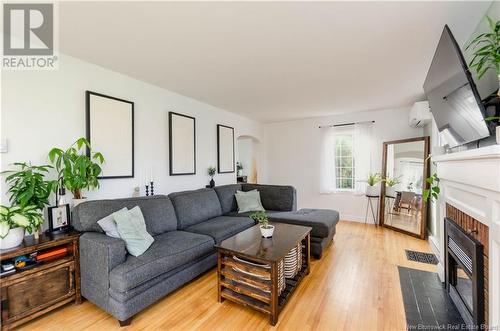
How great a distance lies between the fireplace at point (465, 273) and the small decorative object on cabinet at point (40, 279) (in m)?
2.95

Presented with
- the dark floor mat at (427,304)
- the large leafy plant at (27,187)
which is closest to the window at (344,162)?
the dark floor mat at (427,304)

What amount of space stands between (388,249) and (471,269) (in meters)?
1.88

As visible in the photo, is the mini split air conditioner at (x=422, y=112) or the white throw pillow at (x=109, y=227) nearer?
the white throw pillow at (x=109, y=227)

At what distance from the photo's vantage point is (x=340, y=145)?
4953mm

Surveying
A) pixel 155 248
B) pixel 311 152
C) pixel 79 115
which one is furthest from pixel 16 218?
pixel 311 152

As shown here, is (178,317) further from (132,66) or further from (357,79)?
(357,79)

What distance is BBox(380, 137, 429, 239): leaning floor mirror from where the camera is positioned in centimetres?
380

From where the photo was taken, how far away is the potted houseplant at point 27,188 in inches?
70.6

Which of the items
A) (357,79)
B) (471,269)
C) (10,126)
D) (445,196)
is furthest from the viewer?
(357,79)

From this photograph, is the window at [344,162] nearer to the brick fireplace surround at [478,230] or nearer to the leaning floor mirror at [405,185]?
the leaning floor mirror at [405,185]

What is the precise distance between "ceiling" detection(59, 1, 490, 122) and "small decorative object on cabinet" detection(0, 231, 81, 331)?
1733mm

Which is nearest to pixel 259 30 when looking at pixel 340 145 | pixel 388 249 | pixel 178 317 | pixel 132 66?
pixel 132 66

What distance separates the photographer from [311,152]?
525 cm

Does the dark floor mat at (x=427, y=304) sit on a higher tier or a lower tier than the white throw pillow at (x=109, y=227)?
lower
